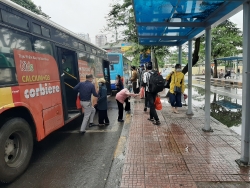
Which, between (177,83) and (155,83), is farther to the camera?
(177,83)

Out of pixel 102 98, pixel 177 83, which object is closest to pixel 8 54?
pixel 102 98

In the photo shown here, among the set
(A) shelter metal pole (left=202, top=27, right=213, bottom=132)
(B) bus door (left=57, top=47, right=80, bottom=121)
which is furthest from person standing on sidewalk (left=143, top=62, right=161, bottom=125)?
(B) bus door (left=57, top=47, right=80, bottom=121)

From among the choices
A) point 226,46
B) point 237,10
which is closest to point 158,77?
point 237,10

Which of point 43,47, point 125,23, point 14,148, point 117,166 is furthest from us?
point 125,23

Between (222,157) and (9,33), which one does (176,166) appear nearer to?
(222,157)

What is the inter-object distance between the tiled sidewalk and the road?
51 centimetres

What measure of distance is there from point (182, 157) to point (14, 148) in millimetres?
2961

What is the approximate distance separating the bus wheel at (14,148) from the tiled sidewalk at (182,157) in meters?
1.78

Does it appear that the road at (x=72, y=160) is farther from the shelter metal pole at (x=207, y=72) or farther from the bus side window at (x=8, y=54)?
the shelter metal pole at (x=207, y=72)

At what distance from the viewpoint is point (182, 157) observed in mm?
4008

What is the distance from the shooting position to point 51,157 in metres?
4.53

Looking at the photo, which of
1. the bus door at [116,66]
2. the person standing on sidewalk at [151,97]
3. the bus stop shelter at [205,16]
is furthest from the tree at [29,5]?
the person standing on sidewalk at [151,97]

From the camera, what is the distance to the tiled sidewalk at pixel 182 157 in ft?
10.4

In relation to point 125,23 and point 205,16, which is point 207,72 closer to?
point 205,16
